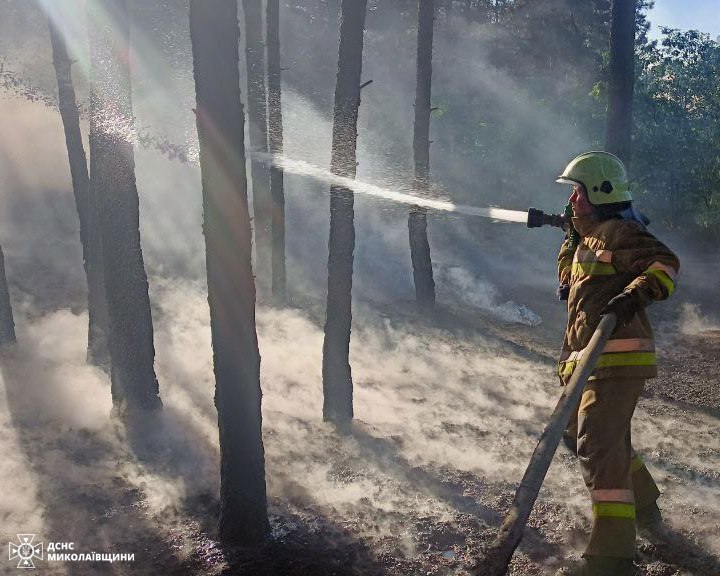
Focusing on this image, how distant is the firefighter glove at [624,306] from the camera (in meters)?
3.51

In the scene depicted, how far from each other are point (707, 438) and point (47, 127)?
16.3 m

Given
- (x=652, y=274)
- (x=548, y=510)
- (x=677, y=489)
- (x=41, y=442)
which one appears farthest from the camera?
(x=41, y=442)

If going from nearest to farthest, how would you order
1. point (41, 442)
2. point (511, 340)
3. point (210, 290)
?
point (210, 290) → point (41, 442) → point (511, 340)

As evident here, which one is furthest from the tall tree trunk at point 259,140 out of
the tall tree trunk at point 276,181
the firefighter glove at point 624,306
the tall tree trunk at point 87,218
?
the firefighter glove at point 624,306

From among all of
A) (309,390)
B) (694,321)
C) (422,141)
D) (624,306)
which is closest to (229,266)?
(624,306)

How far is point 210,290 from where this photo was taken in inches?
172

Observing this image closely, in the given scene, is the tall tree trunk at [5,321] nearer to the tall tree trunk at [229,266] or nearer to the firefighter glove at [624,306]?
the tall tree trunk at [229,266]

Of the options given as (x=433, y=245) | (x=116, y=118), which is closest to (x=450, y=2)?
(x=433, y=245)

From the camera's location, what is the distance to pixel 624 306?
351 cm

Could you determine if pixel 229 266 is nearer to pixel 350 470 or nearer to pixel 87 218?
pixel 350 470

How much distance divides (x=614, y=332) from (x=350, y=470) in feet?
9.64

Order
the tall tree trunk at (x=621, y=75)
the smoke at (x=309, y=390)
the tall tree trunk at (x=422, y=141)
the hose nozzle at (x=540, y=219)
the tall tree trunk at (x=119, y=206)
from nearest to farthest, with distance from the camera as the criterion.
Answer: the hose nozzle at (x=540, y=219), the smoke at (x=309, y=390), the tall tree trunk at (x=119, y=206), the tall tree trunk at (x=621, y=75), the tall tree trunk at (x=422, y=141)

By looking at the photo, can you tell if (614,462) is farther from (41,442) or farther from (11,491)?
(41,442)

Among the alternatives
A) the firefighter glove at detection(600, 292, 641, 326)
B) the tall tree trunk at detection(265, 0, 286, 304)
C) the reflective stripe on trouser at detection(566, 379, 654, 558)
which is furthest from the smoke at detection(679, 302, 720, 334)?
the firefighter glove at detection(600, 292, 641, 326)
